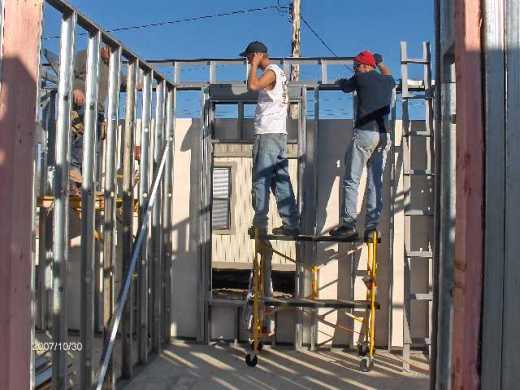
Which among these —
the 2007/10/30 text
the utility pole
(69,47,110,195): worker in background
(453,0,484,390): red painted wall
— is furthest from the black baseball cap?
the utility pole

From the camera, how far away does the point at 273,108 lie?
15.5ft

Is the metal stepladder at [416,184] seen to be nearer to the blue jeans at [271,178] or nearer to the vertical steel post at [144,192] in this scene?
the blue jeans at [271,178]

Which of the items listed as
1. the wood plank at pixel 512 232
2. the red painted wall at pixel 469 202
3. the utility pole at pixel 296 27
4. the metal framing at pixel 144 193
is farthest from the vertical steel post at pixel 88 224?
the utility pole at pixel 296 27

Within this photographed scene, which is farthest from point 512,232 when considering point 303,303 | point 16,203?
point 303,303

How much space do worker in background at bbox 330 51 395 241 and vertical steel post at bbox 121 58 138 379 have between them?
1753 millimetres

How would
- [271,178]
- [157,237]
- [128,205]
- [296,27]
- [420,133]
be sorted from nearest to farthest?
[128,205] < [420,133] < [271,178] < [157,237] < [296,27]

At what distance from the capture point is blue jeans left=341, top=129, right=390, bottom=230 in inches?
183

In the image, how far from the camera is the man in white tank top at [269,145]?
15.3 ft

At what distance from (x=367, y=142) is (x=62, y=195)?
2.58 metres

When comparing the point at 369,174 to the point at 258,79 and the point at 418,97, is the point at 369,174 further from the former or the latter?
the point at 258,79

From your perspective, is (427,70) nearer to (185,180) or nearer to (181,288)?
(185,180)

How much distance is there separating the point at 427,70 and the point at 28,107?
12.7 feet

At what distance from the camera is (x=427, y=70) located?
4844mm

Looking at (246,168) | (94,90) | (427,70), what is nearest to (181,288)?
(246,168)
